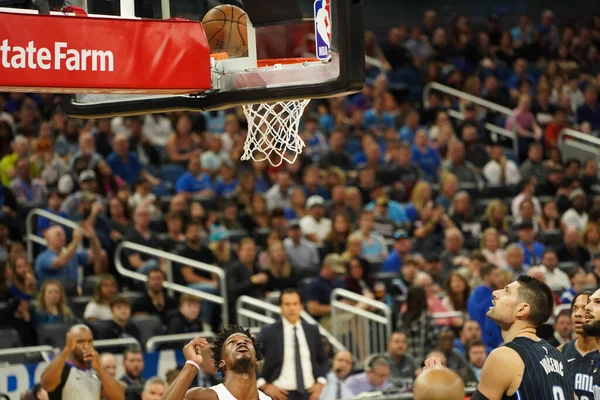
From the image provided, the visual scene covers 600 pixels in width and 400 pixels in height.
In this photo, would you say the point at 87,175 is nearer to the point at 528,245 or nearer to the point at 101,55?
the point at 528,245

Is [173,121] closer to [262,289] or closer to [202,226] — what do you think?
[202,226]

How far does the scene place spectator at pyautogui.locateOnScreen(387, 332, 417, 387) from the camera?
11102 millimetres

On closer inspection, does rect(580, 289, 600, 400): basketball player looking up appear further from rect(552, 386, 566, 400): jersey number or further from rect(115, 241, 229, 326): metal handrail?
rect(115, 241, 229, 326): metal handrail

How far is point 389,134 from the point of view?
1705cm

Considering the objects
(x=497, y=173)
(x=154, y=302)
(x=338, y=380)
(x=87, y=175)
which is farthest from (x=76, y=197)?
(x=497, y=173)

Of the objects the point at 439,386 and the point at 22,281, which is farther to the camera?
the point at 22,281

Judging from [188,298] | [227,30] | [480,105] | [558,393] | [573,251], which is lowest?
[558,393]

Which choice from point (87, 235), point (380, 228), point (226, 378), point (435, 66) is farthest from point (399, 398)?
point (435, 66)

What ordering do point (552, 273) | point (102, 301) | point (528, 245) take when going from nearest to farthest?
point (102, 301), point (552, 273), point (528, 245)

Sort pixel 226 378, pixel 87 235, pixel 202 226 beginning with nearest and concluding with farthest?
pixel 226 378 → pixel 87 235 → pixel 202 226

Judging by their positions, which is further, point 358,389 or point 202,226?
point 202,226

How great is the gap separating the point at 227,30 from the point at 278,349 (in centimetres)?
379

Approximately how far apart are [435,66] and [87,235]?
30.9 feet

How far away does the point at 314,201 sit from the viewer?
→ 1427 cm
